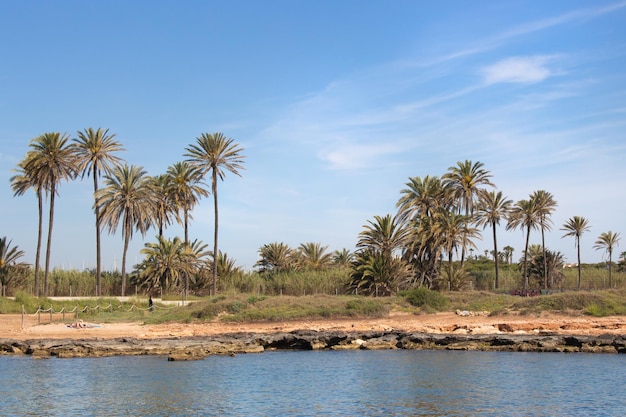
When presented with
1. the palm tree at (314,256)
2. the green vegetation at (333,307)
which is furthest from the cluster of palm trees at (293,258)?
the green vegetation at (333,307)

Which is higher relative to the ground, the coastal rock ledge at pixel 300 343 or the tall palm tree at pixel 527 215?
the tall palm tree at pixel 527 215

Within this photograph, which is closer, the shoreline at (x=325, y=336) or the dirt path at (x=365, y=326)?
the shoreline at (x=325, y=336)

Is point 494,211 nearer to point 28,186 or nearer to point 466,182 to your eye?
point 466,182

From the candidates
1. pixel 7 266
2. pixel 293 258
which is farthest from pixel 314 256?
pixel 7 266

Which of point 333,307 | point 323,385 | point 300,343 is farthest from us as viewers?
point 333,307

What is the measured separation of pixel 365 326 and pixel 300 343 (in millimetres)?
5768

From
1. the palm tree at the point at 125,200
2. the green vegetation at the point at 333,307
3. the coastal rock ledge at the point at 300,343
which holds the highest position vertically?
the palm tree at the point at 125,200

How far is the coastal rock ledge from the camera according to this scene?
100 ft

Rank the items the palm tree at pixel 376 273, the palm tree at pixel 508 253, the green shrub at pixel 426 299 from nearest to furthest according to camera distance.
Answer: the green shrub at pixel 426 299, the palm tree at pixel 376 273, the palm tree at pixel 508 253

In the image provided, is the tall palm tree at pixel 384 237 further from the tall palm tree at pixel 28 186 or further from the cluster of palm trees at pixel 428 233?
the tall palm tree at pixel 28 186

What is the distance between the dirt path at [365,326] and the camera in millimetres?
35219

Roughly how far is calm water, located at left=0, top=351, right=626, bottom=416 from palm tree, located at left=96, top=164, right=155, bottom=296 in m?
30.5

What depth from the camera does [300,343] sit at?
3400 centimetres

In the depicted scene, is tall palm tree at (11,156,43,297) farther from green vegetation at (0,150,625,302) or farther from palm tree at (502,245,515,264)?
palm tree at (502,245,515,264)
